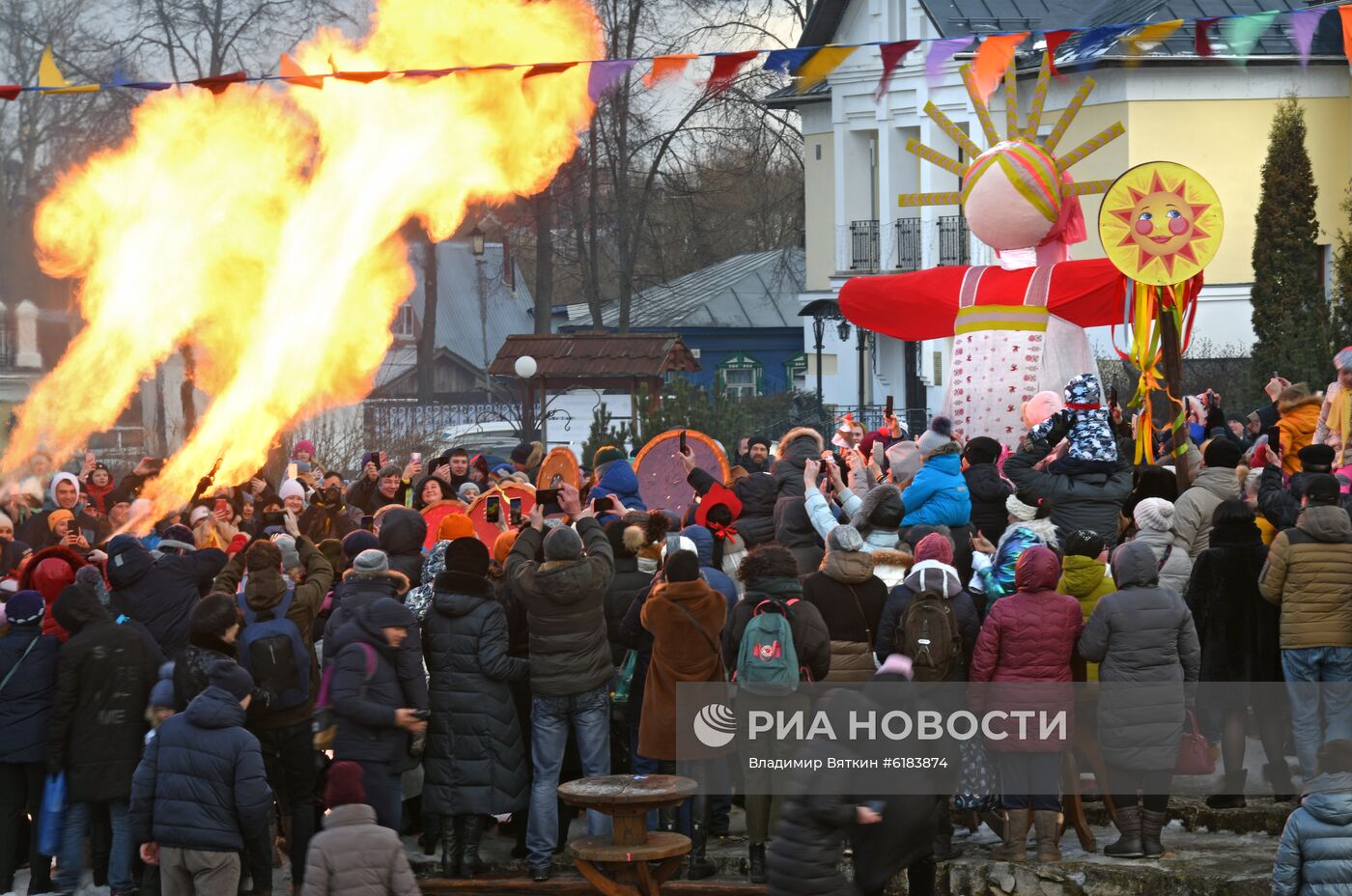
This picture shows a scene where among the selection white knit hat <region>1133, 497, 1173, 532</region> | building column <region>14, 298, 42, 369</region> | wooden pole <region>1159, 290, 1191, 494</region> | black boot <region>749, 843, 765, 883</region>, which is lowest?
black boot <region>749, 843, 765, 883</region>

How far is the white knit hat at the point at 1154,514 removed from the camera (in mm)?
10383

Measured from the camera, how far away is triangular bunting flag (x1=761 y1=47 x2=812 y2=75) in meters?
13.9

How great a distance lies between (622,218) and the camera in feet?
117

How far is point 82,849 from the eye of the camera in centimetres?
976

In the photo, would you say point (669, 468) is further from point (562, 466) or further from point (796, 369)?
point (796, 369)

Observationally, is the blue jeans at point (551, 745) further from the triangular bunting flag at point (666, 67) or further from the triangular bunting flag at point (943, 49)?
the triangular bunting flag at point (943, 49)

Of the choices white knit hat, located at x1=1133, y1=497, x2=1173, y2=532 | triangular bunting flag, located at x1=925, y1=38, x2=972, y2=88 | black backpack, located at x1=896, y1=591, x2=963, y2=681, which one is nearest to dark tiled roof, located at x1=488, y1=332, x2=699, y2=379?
triangular bunting flag, located at x1=925, y1=38, x2=972, y2=88

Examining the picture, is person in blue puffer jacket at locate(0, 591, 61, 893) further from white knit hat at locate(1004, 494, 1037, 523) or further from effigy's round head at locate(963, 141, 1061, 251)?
effigy's round head at locate(963, 141, 1061, 251)

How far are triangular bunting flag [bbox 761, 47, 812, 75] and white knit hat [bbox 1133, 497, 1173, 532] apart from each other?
4.95 m

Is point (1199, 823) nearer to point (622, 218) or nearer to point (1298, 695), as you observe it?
point (1298, 695)

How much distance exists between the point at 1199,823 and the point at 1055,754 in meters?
1.20

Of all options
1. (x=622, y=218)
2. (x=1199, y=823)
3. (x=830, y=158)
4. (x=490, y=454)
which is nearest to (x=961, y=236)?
(x=830, y=158)

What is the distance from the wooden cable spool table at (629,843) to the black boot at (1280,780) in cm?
329

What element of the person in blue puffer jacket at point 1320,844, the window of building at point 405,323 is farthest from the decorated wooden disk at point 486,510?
the window of building at point 405,323
